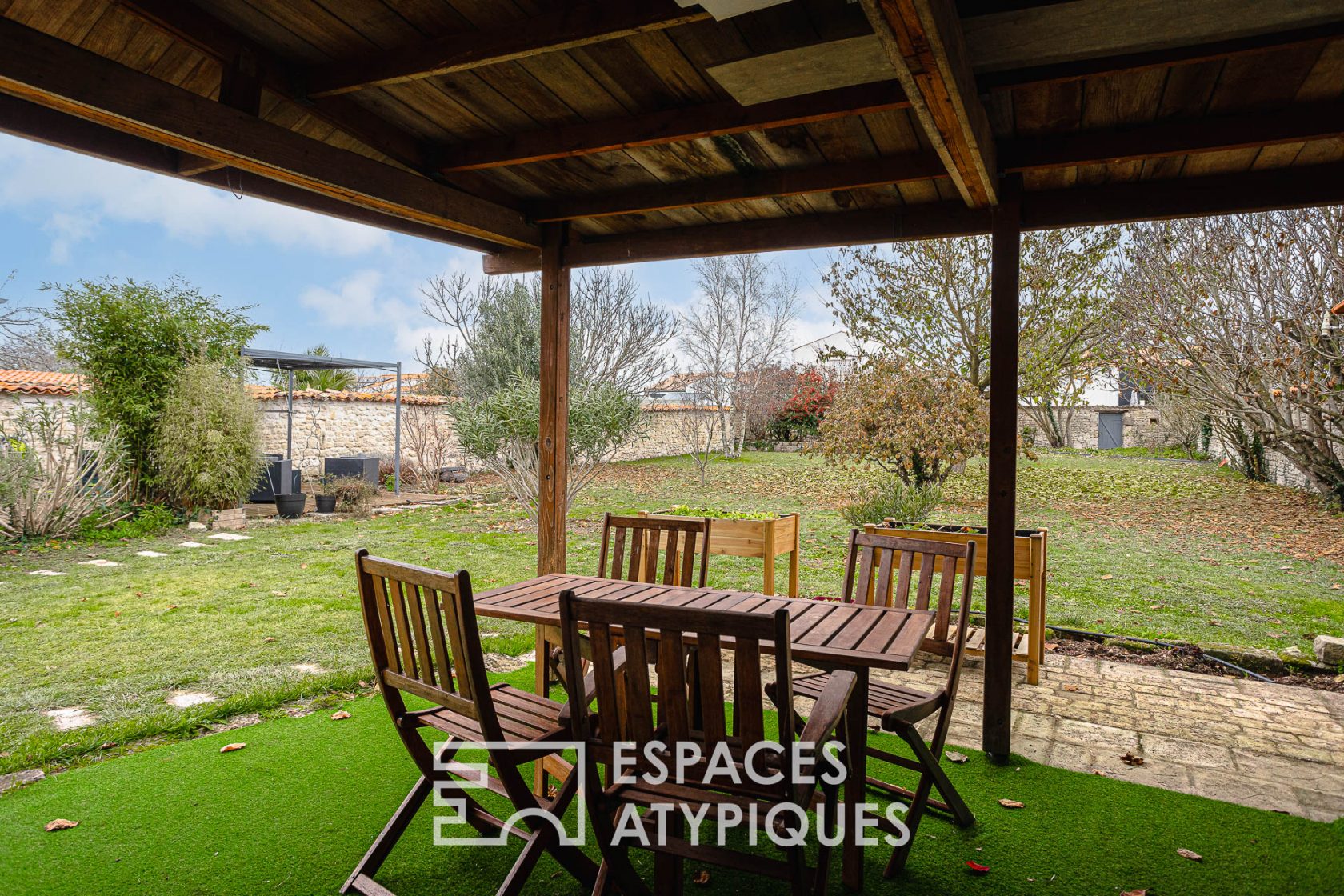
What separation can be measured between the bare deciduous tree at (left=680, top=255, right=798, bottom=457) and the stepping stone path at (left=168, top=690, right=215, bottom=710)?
818 cm

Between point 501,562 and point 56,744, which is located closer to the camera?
point 56,744

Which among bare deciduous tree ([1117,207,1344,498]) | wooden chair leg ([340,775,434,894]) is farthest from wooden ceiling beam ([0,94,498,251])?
bare deciduous tree ([1117,207,1344,498])

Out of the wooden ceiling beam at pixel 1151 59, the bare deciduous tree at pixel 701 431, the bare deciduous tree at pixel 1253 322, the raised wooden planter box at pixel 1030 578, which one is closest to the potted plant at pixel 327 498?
the bare deciduous tree at pixel 701 431

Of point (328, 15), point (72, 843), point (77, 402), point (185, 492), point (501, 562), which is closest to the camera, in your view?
point (328, 15)

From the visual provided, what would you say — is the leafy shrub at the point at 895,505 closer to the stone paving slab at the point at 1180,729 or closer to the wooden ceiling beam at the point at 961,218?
the stone paving slab at the point at 1180,729

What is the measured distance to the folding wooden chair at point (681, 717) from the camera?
1.61m

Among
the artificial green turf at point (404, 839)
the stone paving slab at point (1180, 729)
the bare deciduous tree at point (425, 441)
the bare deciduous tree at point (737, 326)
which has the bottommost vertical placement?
the artificial green turf at point (404, 839)

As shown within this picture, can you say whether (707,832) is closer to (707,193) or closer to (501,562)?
(707,193)

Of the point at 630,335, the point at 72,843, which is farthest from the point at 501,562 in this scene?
the point at 72,843

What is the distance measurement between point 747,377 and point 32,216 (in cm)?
5126

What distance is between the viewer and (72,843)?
2320mm

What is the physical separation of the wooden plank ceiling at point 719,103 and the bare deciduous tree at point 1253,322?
537 centimetres

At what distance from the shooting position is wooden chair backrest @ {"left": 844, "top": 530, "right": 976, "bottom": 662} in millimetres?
2650

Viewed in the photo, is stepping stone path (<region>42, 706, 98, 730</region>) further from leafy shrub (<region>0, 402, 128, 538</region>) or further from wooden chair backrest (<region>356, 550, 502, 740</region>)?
leafy shrub (<region>0, 402, 128, 538</region>)
